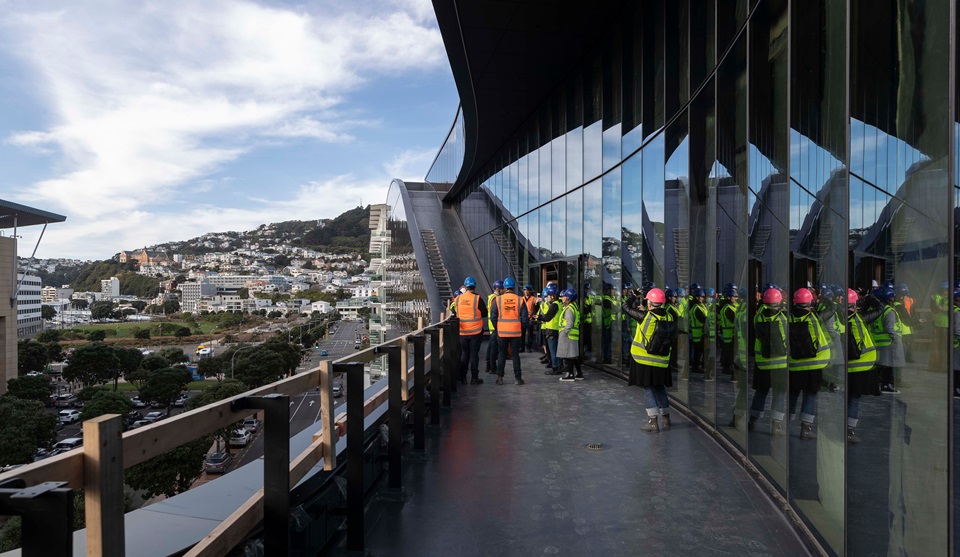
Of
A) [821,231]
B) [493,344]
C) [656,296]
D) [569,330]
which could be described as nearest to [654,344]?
[656,296]

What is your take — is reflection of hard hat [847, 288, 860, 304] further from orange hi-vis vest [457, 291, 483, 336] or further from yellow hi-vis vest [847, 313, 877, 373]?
orange hi-vis vest [457, 291, 483, 336]

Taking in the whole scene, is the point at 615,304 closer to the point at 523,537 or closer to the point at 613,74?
the point at 613,74

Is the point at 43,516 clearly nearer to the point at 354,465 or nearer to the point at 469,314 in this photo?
the point at 354,465

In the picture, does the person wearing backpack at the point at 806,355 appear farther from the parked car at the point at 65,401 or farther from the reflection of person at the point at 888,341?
the parked car at the point at 65,401

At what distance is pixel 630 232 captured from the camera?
11656mm

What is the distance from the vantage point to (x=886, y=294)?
3.30 meters

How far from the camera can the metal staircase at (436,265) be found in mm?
25116

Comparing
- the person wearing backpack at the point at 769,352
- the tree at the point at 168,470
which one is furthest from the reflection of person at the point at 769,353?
the tree at the point at 168,470

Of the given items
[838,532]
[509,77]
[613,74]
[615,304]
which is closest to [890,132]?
[838,532]

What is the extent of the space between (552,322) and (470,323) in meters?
2.02

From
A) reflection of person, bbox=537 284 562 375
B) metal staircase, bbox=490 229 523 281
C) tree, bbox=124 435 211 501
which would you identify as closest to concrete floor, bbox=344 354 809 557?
reflection of person, bbox=537 284 562 375

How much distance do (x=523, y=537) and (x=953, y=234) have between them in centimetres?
324

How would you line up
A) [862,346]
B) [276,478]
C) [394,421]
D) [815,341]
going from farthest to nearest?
[394,421] → [815,341] → [862,346] → [276,478]

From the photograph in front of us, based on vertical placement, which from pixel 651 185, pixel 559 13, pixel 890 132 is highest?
pixel 559 13
